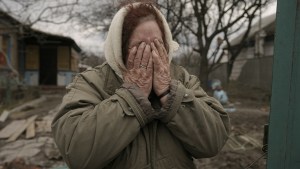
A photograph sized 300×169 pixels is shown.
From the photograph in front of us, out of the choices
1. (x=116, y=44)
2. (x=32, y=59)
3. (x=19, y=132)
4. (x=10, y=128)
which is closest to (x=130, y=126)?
(x=116, y=44)

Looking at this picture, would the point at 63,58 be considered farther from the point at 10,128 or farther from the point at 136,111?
the point at 136,111

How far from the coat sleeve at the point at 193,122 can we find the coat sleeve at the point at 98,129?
5.4 inches

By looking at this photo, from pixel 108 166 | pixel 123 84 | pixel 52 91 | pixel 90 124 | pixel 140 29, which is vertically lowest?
pixel 52 91

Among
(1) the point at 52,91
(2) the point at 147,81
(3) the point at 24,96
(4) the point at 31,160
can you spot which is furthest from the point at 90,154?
(1) the point at 52,91

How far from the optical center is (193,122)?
61.8 inches

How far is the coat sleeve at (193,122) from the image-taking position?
1.55 metres

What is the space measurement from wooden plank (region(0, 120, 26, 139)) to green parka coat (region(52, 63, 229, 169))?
7354mm

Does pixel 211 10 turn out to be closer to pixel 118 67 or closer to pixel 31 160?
pixel 31 160

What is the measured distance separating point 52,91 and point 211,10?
10.1 metres

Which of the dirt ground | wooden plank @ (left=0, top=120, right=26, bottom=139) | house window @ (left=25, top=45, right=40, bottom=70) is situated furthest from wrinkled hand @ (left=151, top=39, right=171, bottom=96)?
house window @ (left=25, top=45, right=40, bottom=70)

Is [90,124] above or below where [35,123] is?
above

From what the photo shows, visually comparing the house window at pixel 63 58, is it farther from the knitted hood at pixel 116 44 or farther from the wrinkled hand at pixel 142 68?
the wrinkled hand at pixel 142 68

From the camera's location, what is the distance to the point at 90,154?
1.46 metres

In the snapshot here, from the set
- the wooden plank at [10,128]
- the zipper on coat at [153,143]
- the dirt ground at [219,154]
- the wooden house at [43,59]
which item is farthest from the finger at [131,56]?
the wooden house at [43,59]
